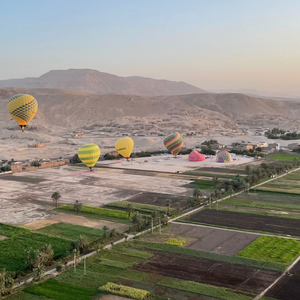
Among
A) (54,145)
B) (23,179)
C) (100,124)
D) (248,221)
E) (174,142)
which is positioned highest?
(100,124)

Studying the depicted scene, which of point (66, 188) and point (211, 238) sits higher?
point (66, 188)

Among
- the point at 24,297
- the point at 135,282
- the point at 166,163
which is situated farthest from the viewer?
the point at 166,163

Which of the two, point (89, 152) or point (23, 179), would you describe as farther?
point (89, 152)

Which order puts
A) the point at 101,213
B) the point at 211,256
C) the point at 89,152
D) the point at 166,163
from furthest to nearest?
the point at 166,163 → the point at 89,152 → the point at 101,213 → the point at 211,256

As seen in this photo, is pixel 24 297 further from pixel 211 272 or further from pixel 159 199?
pixel 159 199

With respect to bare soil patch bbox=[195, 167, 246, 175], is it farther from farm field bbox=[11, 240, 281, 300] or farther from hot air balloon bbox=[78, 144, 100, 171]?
farm field bbox=[11, 240, 281, 300]

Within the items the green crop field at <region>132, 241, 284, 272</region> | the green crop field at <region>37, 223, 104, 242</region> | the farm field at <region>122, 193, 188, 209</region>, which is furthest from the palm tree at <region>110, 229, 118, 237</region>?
the farm field at <region>122, 193, 188, 209</region>

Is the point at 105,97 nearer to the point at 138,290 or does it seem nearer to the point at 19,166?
the point at 19,166

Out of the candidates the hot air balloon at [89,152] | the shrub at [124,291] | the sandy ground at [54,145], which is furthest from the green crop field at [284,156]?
the shrub at [124,291]

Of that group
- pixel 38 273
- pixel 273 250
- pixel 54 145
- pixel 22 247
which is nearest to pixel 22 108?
pixel 54 145
